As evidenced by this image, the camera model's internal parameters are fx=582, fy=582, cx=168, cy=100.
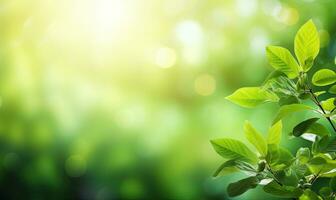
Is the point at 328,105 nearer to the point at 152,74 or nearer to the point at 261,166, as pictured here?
the point at 261,166

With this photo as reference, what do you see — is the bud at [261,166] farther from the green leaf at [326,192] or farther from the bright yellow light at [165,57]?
the bright yellow light at [165,57]

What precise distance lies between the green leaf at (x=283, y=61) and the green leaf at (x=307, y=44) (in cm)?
1

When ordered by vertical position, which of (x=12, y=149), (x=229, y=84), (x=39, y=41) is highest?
(x=39, y=41)

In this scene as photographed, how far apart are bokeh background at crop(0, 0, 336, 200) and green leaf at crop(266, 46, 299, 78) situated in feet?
5.33

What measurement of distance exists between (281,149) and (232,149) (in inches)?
2.9

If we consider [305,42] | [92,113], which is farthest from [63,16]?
[305,42]

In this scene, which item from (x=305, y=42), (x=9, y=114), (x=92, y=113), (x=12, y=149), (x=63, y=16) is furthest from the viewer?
(x=12, y=149)

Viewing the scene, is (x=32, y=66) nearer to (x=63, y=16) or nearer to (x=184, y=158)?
(x=63, y=16)

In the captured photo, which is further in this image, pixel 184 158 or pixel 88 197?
pixel 88 197

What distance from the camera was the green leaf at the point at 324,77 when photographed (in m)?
0.83

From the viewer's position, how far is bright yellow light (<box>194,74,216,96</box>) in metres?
2.62

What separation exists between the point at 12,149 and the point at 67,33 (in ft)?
2.85

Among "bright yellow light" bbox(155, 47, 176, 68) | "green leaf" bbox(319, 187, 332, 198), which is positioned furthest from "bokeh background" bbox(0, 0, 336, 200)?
"green leaf" bbox(319, 187, 332, 198)

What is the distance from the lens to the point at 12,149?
309cm
